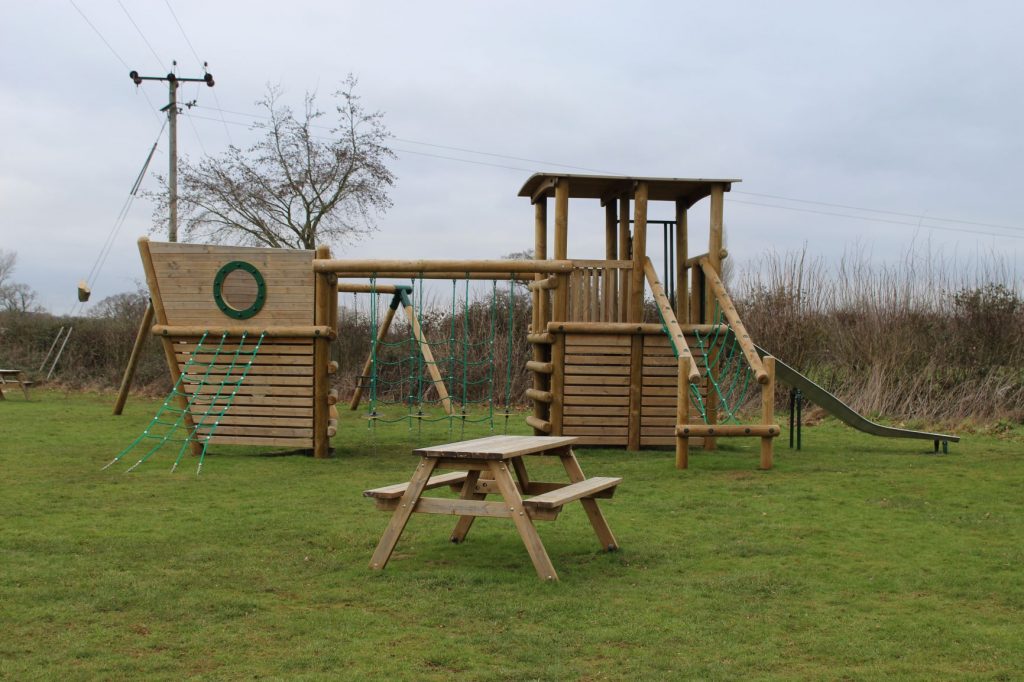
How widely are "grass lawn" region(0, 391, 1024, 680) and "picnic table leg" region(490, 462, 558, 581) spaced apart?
0.09 meters

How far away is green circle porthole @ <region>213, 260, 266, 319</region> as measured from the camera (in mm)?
10734

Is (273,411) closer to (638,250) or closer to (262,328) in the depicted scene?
(262,328)

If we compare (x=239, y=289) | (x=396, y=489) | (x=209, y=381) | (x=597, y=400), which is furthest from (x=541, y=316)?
(x=396, y=489)

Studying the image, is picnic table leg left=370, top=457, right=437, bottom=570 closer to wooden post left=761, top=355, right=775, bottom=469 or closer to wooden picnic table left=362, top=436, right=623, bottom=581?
wooden picnic table left=362, top=436, right=623, bottom=581

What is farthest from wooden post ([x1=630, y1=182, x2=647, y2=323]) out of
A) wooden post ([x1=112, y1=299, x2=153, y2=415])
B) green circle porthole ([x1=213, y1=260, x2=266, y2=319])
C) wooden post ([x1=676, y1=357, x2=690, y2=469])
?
wooden post ([x1=112, y1=299, x2=153, y2=415])

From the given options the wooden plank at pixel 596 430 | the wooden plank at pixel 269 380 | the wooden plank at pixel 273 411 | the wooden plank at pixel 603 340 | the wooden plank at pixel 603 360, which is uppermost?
the wooden plank at pixel 603 340

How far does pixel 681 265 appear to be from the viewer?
40.1ft

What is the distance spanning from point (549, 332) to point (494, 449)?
6.14 metres

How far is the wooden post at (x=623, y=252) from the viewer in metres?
11.8

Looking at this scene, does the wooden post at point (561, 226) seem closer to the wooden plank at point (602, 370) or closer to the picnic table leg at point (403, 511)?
the wooden plank at point (602, 370)

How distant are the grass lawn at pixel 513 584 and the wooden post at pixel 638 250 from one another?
3075 millimetres

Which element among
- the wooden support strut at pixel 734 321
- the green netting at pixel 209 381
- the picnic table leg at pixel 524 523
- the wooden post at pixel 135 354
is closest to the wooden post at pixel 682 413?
the wooden support strut at pixel 734 321

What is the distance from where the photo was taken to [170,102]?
23.4m

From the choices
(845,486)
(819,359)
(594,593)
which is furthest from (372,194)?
(594,593)
